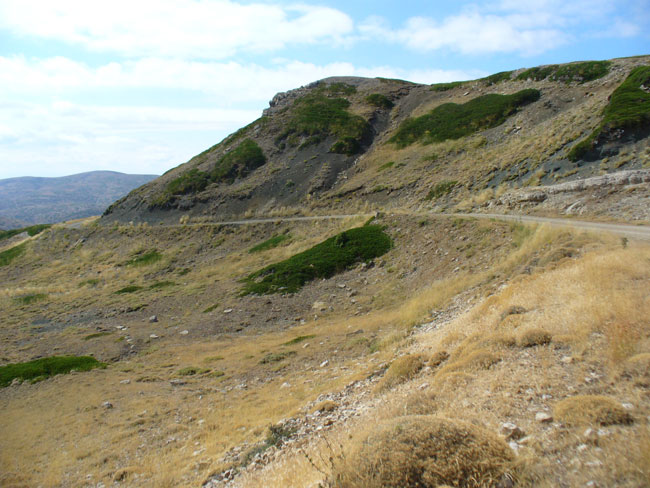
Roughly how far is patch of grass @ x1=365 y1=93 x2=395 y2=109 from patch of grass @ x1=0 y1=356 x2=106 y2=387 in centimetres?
6599

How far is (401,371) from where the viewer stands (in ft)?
28.8

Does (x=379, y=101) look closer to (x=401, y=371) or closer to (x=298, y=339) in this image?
(x=298, y=339)

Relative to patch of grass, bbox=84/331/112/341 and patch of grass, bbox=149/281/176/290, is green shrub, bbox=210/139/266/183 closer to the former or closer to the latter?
patch of grass, bbox=149/281/176/290

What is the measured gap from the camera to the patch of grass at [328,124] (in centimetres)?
6025

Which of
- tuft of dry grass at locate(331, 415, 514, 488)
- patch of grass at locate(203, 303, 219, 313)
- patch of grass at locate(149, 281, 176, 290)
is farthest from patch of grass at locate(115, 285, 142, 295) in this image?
tuft of dry grass at locate(331, 415, 514, 488)

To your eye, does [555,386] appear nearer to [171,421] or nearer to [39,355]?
[171,421]

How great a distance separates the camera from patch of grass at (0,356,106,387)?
1691 centimetres

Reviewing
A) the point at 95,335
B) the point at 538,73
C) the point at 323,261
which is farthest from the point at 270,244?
the point at 538,73

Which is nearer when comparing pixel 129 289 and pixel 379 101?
pixel 129 289

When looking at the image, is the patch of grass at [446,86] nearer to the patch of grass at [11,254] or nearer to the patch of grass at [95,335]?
the patch of grass at [95,335]

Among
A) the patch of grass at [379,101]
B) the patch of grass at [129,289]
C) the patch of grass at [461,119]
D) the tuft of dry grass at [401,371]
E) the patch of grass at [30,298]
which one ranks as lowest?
the patch of grass at [30,298]

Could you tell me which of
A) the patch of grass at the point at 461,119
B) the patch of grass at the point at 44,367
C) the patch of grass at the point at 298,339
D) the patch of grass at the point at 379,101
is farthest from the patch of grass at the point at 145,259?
the patch of grass at the point at 379,101

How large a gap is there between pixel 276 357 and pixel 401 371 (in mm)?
7122

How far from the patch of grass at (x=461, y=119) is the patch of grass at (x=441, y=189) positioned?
16872mm
